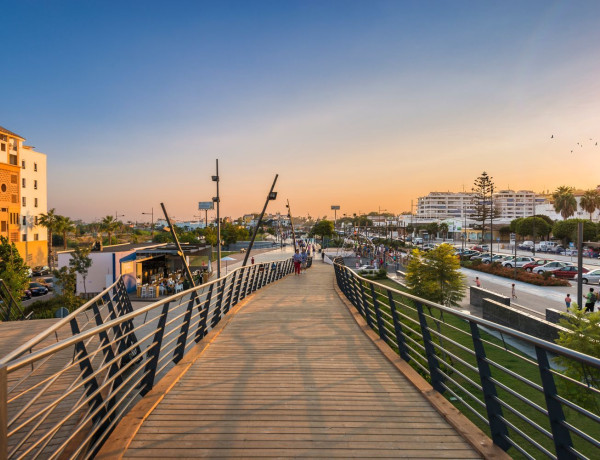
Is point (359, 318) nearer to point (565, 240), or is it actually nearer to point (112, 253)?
point (112, 253)

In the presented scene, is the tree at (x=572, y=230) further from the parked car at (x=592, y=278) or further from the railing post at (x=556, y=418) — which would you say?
the railing post at (x=556, y=418)

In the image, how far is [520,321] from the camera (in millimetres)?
18422

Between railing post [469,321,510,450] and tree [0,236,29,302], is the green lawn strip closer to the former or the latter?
railing post [469,321,510,450]

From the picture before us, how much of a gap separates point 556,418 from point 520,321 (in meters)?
18.3

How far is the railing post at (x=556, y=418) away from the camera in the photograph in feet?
7.98

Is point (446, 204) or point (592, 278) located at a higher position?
point (446, 204)

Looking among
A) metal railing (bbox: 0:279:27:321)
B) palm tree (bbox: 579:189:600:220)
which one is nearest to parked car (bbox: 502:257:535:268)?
palm tree (bbox: 579:189:600:220)

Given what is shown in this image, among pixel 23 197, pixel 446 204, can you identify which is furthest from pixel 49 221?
pixel 446 204

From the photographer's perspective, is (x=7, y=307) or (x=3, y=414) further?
(x=7, y=307)

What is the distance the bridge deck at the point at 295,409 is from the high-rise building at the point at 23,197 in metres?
46.7

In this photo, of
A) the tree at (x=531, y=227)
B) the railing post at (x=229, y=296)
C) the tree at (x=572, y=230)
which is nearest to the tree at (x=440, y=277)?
the railing post at (x=229, y=296)

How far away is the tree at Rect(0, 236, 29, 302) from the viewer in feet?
72.1

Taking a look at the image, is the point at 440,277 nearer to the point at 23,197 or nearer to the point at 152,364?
the point at 152,364

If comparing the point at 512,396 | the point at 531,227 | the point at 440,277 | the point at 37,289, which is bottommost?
the point at 512,396
